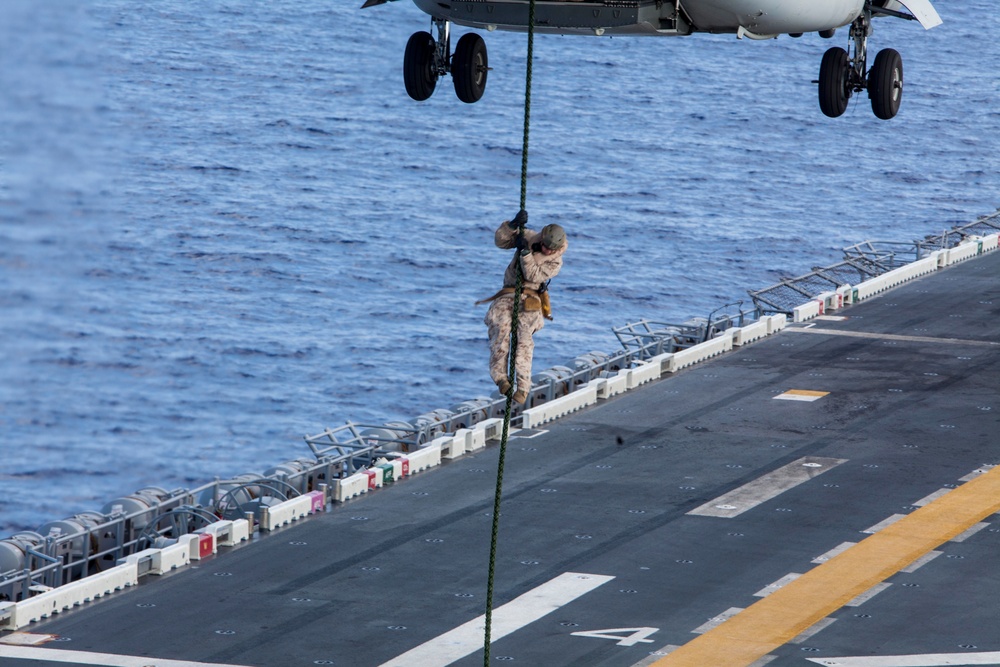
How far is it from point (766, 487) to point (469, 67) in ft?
35.0

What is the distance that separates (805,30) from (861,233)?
7005 centimetres

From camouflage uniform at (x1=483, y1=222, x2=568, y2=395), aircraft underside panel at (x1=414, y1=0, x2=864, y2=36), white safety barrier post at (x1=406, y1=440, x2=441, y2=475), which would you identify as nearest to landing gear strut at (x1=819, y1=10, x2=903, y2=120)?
aircraft underside panel at (x1=414, y1=0, x2=864, y2=36)

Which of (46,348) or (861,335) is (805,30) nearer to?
(861,335)

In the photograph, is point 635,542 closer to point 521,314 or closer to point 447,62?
point 447,62

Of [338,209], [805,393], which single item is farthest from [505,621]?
[338,209]

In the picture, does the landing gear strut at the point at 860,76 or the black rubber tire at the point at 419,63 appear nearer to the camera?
the black rubber tire at the point at 419,63

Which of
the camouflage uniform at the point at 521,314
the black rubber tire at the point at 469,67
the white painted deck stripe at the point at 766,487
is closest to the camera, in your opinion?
the camouflage uniform at the point at 521,314

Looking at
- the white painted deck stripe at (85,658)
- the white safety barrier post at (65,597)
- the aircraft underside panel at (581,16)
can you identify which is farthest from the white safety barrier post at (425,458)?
the aircraft underside panel at (581,16)

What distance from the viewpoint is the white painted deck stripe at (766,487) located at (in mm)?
29688

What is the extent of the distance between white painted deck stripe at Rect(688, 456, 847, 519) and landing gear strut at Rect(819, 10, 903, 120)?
7.58 metres

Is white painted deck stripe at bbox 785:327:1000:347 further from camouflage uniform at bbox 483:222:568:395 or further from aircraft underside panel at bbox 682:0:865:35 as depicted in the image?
camouflage uniform at bbox 483:222:568:395

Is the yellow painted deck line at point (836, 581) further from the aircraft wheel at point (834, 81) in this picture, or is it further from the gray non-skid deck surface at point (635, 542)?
the aircraft wheel at point (834, 81)

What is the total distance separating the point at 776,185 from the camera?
4045 inches

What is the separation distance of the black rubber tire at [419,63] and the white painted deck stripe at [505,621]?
8.59 m
